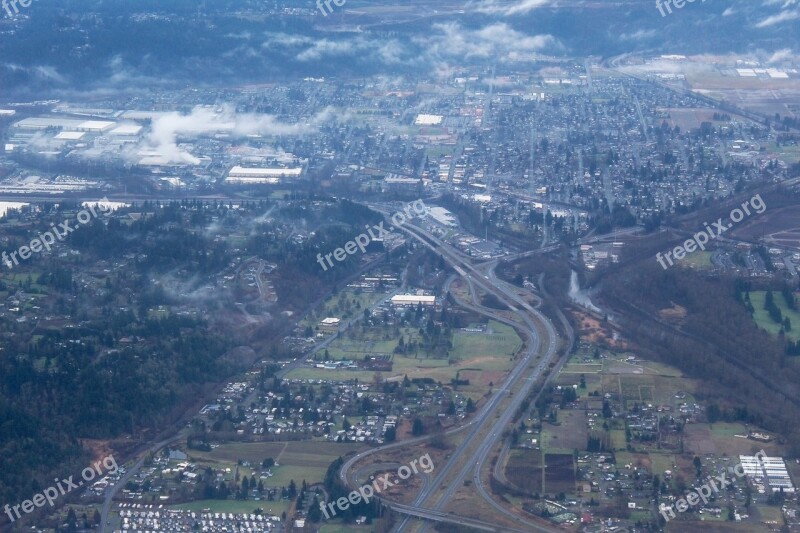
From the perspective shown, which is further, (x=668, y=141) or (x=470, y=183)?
(x=668, y=141)

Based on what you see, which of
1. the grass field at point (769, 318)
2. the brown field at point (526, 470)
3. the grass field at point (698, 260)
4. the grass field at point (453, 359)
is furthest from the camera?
the grass field at point (698, 260)

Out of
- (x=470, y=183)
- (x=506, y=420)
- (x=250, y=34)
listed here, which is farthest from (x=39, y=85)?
(x=506, y=420)

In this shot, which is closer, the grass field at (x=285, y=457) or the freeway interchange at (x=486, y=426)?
the freeway interchange at (x=486, y=426)

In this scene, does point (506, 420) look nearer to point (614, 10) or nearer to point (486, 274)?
point (486, 274)

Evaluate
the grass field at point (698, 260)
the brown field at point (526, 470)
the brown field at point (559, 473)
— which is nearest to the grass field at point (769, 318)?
the grass field at point (698, 260)

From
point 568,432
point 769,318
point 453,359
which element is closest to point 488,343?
point 453,359

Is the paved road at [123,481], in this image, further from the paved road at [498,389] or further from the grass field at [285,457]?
the paved road at [498,389]
